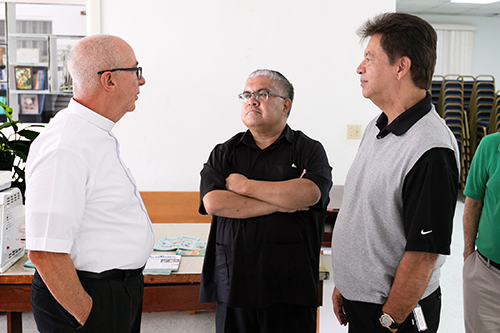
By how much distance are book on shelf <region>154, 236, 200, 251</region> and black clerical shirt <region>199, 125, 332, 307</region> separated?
0.40 metres

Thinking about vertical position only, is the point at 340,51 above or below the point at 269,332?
above

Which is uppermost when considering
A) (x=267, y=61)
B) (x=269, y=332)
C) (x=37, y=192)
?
(x=267, y=61)

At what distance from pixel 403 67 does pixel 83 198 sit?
1.02m

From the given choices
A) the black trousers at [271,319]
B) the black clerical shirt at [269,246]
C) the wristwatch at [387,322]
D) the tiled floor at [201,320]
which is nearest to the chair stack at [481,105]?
the tiled floor at [201,320]

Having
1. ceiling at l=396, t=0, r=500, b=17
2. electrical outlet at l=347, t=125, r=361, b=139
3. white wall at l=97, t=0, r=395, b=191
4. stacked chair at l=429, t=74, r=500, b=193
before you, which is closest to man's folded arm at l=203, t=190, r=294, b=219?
white wall at l=97, t=0, r=395, b=191

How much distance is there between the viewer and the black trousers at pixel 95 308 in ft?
4.09

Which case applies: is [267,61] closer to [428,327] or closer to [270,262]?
[270,262]

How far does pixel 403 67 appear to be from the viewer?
1268 millimetres

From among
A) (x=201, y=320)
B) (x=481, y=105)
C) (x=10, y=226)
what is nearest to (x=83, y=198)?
(x=10, y=226)

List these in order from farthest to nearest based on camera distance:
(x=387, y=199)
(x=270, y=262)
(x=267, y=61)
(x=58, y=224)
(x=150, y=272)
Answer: (x=267, y=61), (x=150, y=272), (x=270, y=262), (x=387, y=199), (x=58, y=224)

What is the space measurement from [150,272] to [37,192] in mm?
749

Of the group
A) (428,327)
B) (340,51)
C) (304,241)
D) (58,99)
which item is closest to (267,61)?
(340,51)

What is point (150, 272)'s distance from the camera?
1.77 meters

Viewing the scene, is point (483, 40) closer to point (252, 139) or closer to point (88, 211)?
point (252, 139)
